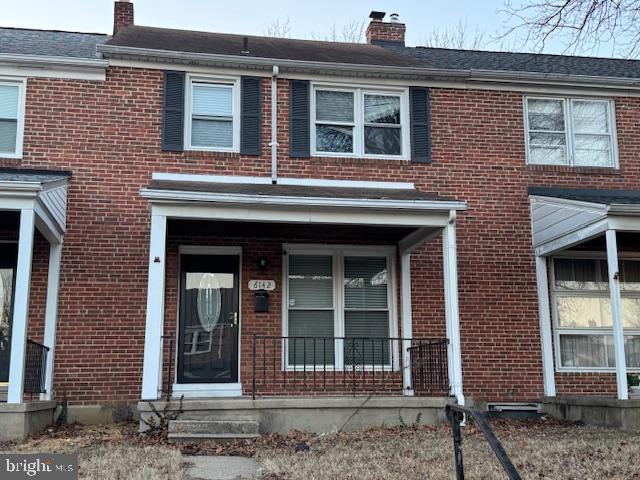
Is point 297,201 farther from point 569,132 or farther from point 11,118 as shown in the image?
point 569,132

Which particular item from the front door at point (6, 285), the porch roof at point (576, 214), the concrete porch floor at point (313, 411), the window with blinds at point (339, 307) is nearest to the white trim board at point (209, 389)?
the window with blinds at point (339, 307)

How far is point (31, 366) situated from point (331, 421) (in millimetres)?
Answer: 3728

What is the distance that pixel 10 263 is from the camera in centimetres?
980

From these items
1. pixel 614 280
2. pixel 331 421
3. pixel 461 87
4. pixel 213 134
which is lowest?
pixel 331 421

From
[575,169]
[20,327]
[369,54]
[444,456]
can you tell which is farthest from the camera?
[369,54]

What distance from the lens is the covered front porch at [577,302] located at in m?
10.2

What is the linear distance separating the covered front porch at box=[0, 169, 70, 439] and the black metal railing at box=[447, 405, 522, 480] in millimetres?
4858

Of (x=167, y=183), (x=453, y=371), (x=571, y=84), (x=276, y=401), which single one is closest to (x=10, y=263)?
(x=167, y=183)

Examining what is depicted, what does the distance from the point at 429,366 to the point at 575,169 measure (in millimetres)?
3962

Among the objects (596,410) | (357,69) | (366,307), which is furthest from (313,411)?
(357,69)

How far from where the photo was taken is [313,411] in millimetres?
8492

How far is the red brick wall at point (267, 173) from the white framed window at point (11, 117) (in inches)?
5.1

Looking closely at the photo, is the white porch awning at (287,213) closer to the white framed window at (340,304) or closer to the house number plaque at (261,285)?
the white framed window at (340,304)

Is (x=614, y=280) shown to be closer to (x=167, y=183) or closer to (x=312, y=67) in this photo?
(x=312, y=67)
